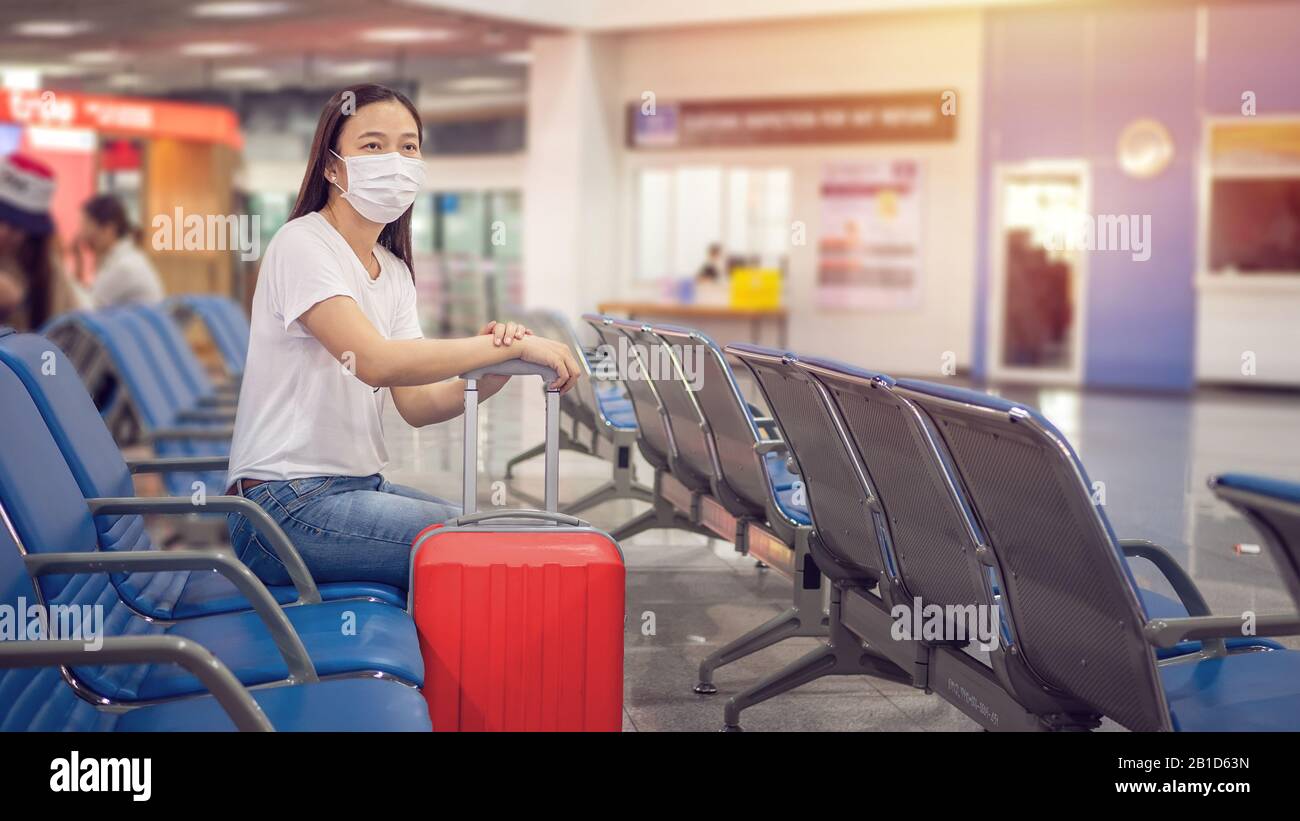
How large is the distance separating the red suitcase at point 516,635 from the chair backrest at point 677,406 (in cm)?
151

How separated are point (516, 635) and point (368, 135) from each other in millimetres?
1091

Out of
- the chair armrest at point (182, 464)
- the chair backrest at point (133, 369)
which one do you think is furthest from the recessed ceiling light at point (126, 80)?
the chair armrest at point (182, 464)

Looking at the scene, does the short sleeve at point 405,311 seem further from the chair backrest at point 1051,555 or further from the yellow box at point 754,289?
the yellow box at point 754,289

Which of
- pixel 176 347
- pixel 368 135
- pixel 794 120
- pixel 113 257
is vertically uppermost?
pixel 794 120

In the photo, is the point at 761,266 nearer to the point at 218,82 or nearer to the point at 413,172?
the point at 218,82

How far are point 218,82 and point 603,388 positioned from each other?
1290 cm

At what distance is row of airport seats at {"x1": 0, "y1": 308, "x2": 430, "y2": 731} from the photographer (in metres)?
1.81

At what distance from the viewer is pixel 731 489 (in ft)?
12.1

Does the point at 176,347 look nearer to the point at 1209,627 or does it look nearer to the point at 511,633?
the point at 511,633

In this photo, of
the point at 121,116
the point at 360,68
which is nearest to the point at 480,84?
the point at 360,68

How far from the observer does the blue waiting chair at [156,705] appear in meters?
1.67

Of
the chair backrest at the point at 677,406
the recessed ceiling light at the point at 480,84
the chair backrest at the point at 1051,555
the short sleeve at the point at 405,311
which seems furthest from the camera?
the recessed ceiling light at the point at 480,84

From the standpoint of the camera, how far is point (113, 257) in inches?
297

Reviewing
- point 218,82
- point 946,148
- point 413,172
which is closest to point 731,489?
point 413,172
